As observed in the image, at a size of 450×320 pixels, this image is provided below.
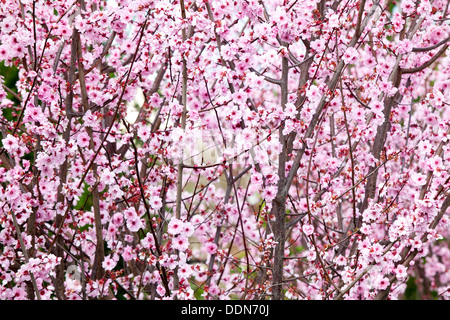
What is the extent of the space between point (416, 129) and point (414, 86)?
0.42m

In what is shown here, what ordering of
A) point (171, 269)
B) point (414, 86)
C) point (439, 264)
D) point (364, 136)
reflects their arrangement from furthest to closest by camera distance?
point (439, 264), point (414, 86), point (364, 136), point (171, 269)

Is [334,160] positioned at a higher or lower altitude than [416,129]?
lower

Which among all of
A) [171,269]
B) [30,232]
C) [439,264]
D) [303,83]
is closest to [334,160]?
[303,83]

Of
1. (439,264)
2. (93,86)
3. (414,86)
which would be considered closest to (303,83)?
(414,86)

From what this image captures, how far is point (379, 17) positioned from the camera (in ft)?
13.1

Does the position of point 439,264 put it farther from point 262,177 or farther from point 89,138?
point 89,138

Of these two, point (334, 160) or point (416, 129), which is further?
point (416, 129)

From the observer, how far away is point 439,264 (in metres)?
7.21

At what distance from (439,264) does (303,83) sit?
4713mm

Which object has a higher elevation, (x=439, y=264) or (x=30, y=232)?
(x=439, y=264)
